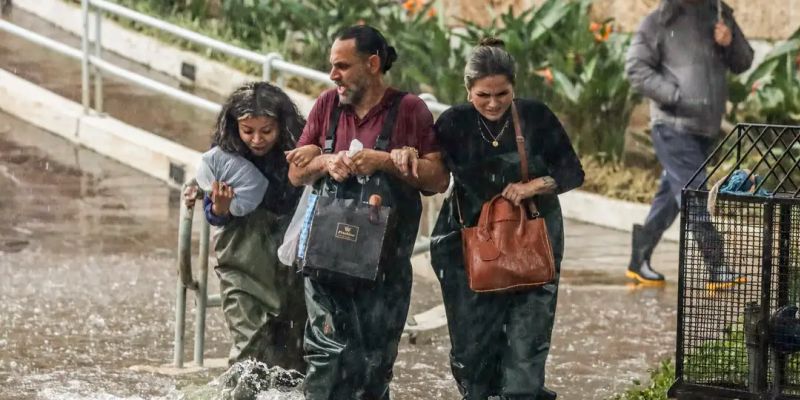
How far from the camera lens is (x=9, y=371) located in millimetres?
8859

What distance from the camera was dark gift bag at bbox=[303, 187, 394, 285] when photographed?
7000 mm

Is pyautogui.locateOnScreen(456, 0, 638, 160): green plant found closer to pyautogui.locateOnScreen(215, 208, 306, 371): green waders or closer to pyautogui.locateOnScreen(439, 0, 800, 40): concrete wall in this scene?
pyautogui.locateOnScreen(439, 0, 800, 40): concrete wall

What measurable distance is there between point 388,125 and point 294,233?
0.58 meters

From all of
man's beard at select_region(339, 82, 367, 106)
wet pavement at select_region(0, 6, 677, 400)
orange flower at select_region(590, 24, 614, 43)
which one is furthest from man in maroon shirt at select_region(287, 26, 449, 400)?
orange flower at select_region(590, 24, 614, 43)

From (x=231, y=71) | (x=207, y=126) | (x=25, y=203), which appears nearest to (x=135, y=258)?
(x=25, y=203)

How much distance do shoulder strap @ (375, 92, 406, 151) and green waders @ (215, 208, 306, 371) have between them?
2.85 ft

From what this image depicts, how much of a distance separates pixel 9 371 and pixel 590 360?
2836 millimetres

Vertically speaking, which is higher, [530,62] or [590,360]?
[530,62]

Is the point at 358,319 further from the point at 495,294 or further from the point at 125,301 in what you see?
the point at 125,301

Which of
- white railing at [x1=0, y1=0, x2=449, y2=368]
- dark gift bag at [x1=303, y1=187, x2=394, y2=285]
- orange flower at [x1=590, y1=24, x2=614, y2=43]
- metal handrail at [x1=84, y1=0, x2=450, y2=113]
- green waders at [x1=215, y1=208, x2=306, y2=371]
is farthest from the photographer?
orange flower at [x1=590, y1=24, x2=614, y2=43]

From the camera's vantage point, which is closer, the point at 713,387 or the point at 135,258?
the point at 713,387

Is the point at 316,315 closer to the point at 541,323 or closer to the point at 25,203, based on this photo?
the point at 541,323

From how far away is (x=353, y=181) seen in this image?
7.08 meters

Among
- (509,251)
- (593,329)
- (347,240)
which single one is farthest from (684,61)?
(347,240)
